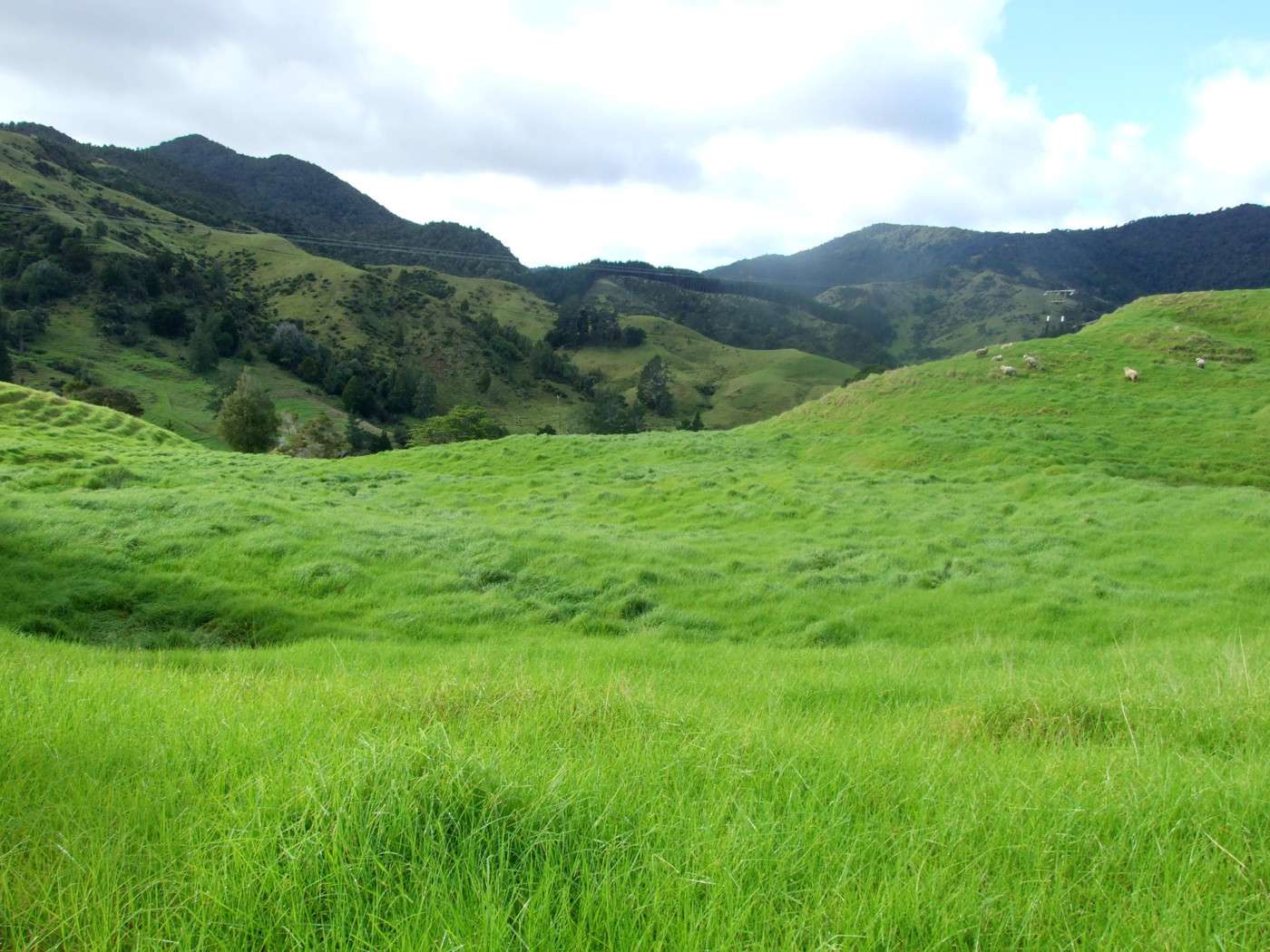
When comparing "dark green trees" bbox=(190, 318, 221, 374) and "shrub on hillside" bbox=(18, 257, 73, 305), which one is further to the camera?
"dark green trees" bbox=(190, 318, 221, 374)

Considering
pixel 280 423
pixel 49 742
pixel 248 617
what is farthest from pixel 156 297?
pixel 49 742

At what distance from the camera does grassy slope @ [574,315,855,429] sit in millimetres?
125812

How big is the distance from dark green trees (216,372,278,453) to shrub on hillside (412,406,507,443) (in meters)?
16.0

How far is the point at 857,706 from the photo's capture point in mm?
5629

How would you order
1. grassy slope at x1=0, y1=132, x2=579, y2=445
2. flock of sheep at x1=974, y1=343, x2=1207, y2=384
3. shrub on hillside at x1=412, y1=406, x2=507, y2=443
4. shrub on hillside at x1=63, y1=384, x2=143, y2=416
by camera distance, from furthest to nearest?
grassy slope at x1=0, y1=132, x2=579, y2=445, shrub on hillside at x1=412, y1=406, x2=507, y2=443, shrub on hillside at x1=63, y1=384, x2=143, y2=416, flock of sheep at x1=974, y1=343, x2=1207, y2=384

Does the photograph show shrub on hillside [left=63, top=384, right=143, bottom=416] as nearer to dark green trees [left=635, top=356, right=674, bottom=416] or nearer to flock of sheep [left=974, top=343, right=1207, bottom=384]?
dark green trees [left=635, top=356, right=674, bottom=416]

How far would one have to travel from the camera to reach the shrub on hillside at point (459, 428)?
70250mm

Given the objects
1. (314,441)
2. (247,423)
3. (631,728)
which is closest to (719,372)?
(314,441)

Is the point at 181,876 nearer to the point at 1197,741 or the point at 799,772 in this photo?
the point at 799,772

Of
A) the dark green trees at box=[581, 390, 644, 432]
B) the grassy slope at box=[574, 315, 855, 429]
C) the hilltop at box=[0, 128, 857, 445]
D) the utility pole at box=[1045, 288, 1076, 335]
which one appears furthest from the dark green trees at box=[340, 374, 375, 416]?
the utility pole at box=[1045, 288, 1076, 335]

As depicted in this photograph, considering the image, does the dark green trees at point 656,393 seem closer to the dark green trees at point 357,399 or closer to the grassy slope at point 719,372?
the grassy slope at point 719,372

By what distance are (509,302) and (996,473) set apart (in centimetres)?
14475

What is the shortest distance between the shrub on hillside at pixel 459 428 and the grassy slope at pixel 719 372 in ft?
152

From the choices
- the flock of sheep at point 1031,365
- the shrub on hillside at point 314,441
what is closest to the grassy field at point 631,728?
the flock of sheep at point 1031,365
